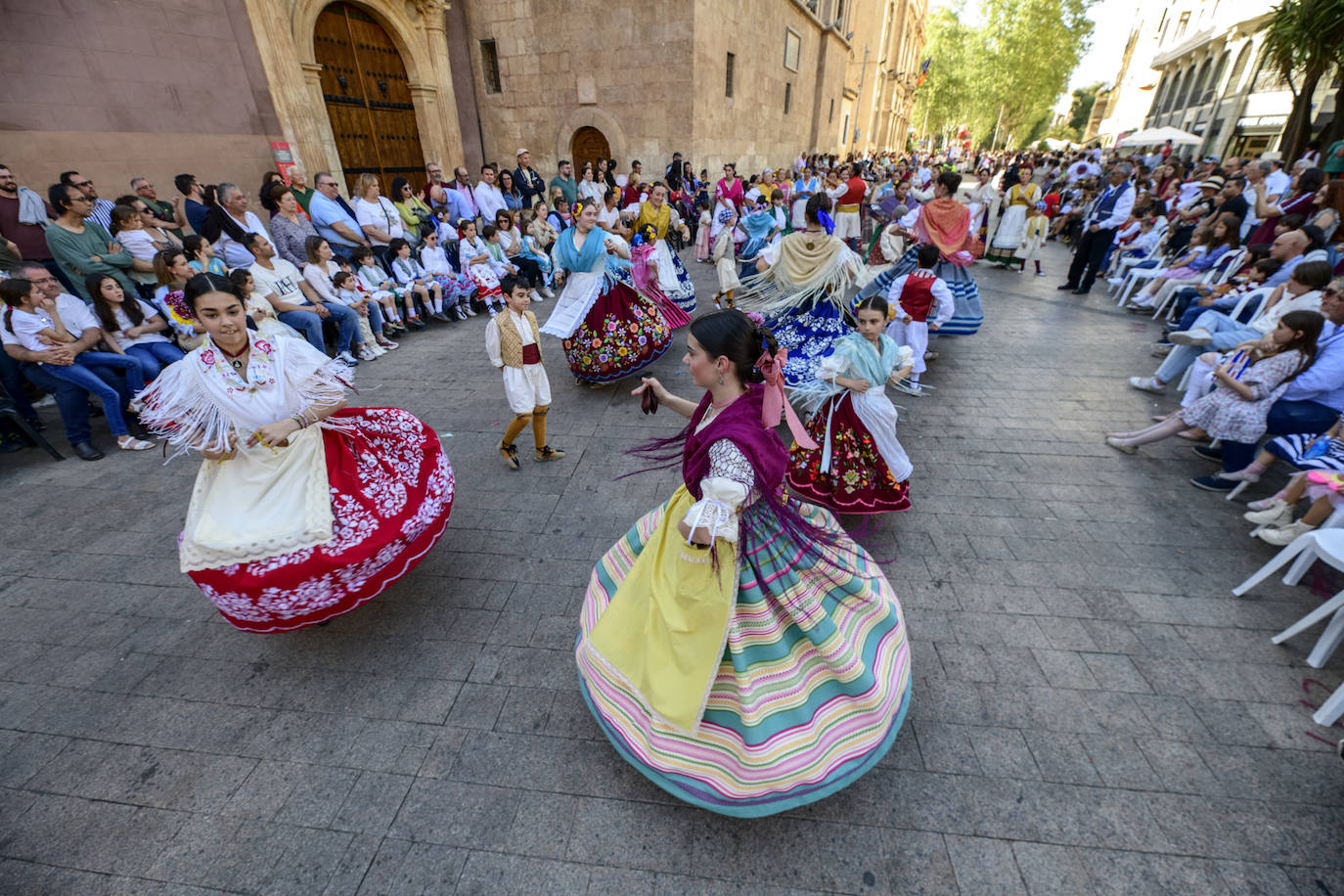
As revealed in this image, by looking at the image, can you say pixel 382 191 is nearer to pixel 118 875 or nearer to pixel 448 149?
pixel 448 149

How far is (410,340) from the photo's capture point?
27.4 feet

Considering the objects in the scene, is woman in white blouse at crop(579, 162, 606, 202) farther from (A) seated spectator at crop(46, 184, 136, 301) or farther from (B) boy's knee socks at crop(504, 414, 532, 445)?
(B) boy's knee socks at crop(504, 414, 532, 445)

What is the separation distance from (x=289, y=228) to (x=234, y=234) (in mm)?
721

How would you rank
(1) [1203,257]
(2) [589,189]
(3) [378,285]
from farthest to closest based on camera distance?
(2) [589,189] → (1) [1203,257] → (3) [378,285]

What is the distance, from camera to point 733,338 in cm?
211

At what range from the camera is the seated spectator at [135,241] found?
6.00 meters

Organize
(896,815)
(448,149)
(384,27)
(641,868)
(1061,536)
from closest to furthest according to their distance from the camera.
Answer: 1. (641,868)
2. (896,815)
3. (1061,536)
4. (384,27)
5. (448,149)

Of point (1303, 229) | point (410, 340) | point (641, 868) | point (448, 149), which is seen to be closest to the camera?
point (641, 868)

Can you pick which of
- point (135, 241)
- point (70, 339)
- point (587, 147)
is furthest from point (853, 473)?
point (587, 147)

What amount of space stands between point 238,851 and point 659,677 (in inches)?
72.1

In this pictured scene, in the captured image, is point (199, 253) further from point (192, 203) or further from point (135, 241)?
point (192, 203)

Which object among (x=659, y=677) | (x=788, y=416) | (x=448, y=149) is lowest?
(x=659, y=677)

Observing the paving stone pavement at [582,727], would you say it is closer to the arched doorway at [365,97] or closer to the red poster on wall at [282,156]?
the red poster on wall at [282,156]

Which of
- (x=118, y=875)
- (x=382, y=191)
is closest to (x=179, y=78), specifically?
(x=382, y=191)
